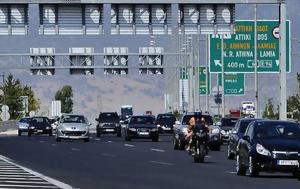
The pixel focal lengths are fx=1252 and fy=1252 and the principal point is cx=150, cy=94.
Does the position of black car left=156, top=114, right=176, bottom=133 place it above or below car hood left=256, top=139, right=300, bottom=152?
below

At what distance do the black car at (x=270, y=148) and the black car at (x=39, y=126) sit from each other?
58.8 metres

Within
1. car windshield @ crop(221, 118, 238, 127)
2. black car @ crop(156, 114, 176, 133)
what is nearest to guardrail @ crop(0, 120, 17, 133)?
black car @ crop(156, 114, 176, 133)

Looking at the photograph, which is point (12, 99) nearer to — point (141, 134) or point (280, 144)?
point (141, 134)

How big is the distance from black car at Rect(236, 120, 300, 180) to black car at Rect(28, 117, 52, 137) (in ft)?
193

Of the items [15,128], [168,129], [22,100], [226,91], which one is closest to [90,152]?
[226,91]

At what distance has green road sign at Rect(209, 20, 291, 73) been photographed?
3004 inches

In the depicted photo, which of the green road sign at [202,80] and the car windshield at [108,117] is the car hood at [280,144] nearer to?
the car windshield at [108,117]

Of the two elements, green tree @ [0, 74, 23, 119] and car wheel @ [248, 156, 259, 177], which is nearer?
car wheel @ [248, 156, 259, 177]

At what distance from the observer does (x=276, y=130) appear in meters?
33.7

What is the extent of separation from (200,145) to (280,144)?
10.8 meters

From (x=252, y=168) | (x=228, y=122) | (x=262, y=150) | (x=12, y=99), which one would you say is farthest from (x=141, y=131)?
(x=12, y=99)

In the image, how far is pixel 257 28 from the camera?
7619 centimetres

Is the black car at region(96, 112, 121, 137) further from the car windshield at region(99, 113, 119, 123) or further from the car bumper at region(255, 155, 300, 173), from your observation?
the car bumper at region(255, 155, 300, 173)

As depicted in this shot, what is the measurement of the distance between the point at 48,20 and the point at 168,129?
83.2ft
